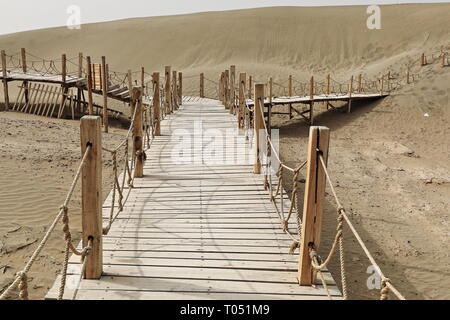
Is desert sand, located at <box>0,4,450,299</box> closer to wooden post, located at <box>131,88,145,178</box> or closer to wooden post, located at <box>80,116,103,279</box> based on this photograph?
wooden post, located at <box>131,88,145,178</box>

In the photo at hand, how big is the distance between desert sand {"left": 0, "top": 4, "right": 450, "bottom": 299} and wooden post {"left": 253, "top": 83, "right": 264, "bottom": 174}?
1.83 meters

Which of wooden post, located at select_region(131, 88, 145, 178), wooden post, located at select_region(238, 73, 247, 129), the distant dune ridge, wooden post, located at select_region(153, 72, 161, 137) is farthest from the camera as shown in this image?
the distant dune ridge

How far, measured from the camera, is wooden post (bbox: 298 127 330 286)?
3.75 m

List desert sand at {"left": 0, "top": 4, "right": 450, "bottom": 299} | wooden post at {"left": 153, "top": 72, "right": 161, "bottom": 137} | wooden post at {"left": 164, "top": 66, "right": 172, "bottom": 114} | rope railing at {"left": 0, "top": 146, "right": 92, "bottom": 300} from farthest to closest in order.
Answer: wooden post at {"left": 164, "top": 66, "right": 172, "bottom": 114}, wooden post at {"left": 153, "top": 72, "right": 161, "bottom": 137}, desert sand at {"left": 0, "top": 4, "right": 450, "bottom": 299}, rope railing at {"left": 0, "top": 146, "right": 92, "bottom": 300}

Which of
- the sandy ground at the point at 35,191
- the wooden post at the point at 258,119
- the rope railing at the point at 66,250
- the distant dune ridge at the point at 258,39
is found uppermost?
the distant dune ridge at the point at 258,39

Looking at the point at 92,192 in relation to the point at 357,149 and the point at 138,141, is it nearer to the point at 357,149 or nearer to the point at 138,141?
the point at 138,141

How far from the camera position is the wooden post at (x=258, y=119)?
276 inches

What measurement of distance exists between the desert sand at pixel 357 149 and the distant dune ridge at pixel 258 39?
0.64ft

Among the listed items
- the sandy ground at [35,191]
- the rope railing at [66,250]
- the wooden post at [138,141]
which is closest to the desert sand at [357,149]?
the sandy ground at [35,191]

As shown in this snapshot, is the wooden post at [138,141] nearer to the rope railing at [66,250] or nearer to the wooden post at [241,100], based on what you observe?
the rope railing at [66,250]

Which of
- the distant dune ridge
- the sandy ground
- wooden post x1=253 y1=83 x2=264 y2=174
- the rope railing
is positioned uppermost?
the distant dune ridge

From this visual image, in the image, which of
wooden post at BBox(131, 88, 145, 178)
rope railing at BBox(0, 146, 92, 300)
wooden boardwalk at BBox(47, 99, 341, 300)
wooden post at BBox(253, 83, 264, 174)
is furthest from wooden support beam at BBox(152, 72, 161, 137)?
rope railing at BBox(0, 146, 92, 300)

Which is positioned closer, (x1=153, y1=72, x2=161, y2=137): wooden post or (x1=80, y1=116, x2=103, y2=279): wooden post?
(x1=80, y1=116, x2=103, y2=279): wooden post
